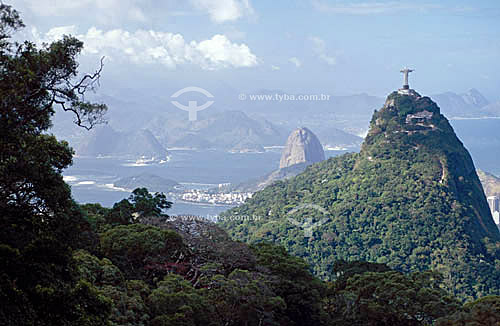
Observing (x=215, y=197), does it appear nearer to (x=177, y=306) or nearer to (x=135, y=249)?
(x=135, y=249)

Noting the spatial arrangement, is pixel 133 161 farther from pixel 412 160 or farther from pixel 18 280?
pixel 18 280

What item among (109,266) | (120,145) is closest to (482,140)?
(120,145)

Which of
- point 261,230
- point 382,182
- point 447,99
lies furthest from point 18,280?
point 447,99

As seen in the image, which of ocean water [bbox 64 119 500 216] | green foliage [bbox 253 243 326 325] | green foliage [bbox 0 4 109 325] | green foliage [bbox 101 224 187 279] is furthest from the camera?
ocean water [bbox 64 119 500 216]

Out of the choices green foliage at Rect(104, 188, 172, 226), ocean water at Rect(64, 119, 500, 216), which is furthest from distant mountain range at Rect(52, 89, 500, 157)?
green foliage at Rect(104, 188, 172, 226)

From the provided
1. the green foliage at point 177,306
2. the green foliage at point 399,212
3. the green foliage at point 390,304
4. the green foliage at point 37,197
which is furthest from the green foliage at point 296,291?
the green foliage at point 399,212

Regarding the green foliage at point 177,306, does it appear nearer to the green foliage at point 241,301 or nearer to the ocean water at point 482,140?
the green foliage at point 241,301

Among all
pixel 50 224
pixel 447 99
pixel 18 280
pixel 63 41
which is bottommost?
pixel 18 280

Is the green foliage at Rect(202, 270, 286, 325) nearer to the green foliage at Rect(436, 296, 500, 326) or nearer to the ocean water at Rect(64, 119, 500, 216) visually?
the green foliage at Rect(436, 296, 500, 326)
